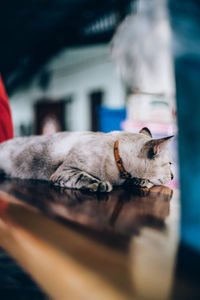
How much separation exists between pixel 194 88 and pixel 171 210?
13.9 inches

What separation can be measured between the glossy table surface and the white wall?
4.09 metres

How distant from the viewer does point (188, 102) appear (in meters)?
0.48

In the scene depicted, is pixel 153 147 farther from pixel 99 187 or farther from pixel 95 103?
pixel 95 103

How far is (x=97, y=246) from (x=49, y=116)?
6.43 m

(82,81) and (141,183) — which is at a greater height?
(82,81)

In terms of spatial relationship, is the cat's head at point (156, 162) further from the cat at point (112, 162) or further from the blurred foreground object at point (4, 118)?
the blurred foreground object at point (4, 118)

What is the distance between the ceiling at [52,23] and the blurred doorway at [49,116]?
62.3 inches

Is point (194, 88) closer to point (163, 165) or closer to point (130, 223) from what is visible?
point (130, 223)

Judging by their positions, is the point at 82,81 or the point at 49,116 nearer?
the point at 82,81

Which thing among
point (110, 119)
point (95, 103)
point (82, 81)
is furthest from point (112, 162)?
point (82, 81)

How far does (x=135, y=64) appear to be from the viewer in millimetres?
845

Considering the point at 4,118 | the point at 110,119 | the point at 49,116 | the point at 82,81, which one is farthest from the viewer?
the point at 49,116

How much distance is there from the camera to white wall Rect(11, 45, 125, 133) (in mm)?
4984

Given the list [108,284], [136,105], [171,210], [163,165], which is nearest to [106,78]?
[136,105]
